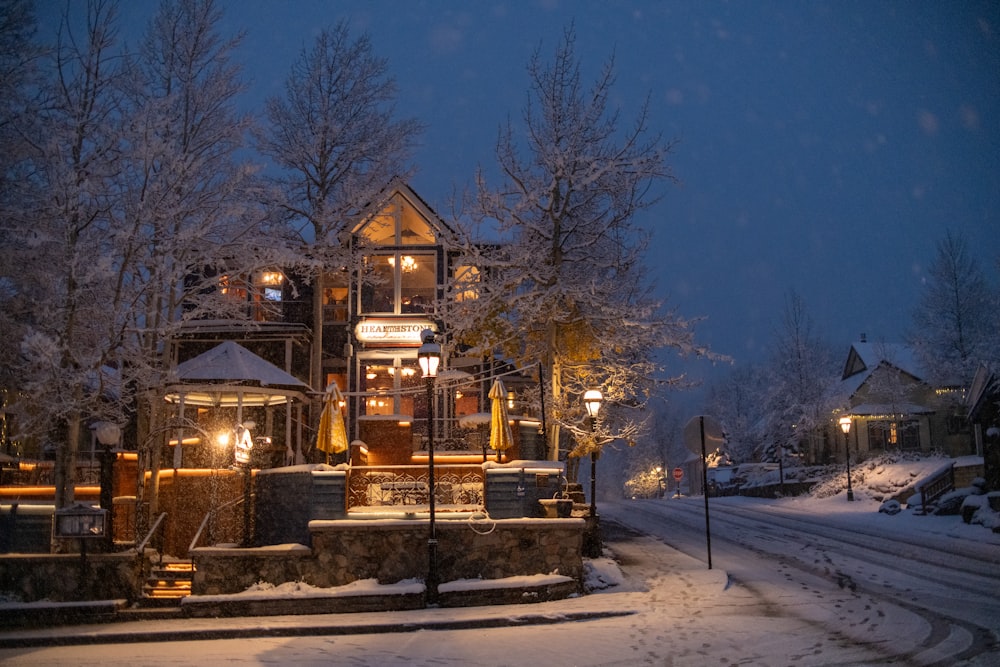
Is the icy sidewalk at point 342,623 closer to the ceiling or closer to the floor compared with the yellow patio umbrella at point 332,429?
closer to the floor

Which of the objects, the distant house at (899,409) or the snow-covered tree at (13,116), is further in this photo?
the distant house at (899,409)

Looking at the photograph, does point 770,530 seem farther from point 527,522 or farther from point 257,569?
point 257,569

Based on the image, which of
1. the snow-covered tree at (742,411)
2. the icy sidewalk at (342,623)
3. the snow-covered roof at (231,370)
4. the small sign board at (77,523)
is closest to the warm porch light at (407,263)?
the snow-covered roof at (231,370)

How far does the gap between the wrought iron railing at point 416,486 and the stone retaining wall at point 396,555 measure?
2.27m

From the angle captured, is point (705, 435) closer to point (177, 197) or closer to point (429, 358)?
point (429, 358)

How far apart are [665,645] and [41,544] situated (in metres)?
11.9

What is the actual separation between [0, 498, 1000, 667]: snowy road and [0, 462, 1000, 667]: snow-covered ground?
2 centimetres

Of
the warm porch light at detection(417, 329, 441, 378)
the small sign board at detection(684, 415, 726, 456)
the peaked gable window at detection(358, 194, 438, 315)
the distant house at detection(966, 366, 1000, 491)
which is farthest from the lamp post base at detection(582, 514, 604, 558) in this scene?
the distant house at detection(966, 366, 1000, 491)

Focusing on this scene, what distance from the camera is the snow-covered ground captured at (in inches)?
372

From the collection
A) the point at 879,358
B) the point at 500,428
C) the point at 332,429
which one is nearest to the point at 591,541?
the point at 500,428

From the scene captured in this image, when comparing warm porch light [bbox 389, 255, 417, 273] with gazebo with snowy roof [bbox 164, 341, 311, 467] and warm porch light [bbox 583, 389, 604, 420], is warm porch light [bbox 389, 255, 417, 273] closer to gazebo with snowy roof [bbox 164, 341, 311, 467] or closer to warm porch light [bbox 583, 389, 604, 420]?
gazebo with snowy roof [bbox 164, 341, 311, 467]

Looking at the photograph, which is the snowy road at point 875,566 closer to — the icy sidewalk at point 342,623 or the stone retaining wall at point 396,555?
the icy sidewalk at point 342,623

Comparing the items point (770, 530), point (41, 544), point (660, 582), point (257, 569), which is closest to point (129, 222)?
point (41, 544)

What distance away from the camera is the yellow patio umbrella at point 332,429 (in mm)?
15211
